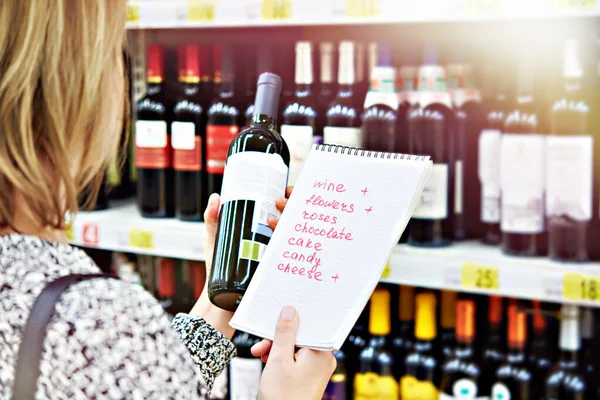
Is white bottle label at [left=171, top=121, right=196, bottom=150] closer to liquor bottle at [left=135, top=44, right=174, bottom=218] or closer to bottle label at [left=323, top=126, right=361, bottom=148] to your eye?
liquor bottle at [left=135, top=44, right=174, bottom=218]

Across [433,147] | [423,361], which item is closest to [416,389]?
[423,361]

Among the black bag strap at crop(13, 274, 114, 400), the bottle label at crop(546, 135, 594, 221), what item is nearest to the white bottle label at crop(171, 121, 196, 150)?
the bottle label at crop(546, 135, 594, 221)

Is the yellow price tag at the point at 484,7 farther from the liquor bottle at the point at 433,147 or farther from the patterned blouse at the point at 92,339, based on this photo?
the patterned blouse at the point at 92,339

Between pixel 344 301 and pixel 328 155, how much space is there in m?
0.18

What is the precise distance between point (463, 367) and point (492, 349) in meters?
0.09

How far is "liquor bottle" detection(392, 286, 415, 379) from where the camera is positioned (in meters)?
1.71

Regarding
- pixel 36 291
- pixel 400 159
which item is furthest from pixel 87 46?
pixel 400 159

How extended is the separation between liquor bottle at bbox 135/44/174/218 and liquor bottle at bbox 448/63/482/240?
2.39 ft

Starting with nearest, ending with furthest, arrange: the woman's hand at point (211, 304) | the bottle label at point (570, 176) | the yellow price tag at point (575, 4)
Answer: the woman's hand at point (211, 304)
the yellow price tag at point (575, 4)
the bottle label at point (570, 176)

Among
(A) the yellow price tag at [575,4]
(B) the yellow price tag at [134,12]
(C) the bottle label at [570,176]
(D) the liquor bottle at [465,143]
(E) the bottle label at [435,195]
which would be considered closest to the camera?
(A) the yellow price tag at [575,4]

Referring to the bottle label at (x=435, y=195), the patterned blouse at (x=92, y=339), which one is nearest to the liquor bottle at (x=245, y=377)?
the bottle label at (x=435, y=195)

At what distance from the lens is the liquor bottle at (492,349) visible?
1.63m

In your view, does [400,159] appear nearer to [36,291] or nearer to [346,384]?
[36,291]

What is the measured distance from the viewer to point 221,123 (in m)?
1.79
